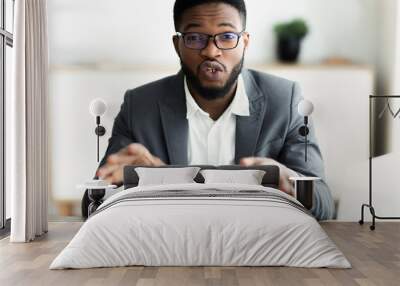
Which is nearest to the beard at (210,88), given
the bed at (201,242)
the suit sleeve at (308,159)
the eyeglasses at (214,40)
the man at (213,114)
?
the man at (213,114)

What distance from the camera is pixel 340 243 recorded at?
5.90 m

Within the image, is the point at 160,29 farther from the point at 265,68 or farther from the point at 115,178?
the point at 115,178

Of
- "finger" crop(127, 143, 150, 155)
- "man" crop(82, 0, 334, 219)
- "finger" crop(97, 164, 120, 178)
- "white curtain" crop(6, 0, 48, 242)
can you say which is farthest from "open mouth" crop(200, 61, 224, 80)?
"white curtain" crop(6, 0, 48, 242)

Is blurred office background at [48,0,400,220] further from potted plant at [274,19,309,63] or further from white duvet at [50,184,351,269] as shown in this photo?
white duvet at [50,184,351,269]

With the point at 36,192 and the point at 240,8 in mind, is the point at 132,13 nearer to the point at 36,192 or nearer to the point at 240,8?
the point at 240,8

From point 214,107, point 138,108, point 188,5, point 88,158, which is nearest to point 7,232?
point 88,158

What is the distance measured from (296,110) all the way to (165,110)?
1556mm

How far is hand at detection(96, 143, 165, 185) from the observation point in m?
7.33

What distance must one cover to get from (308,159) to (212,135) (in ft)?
3.87

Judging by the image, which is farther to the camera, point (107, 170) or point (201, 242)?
point (107, 170)

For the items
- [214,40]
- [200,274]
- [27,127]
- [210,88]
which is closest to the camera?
[200,274]

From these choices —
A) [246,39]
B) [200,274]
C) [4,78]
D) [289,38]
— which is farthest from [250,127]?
[200,274]

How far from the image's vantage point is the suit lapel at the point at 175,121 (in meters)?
7.31

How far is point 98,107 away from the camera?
7324mm
